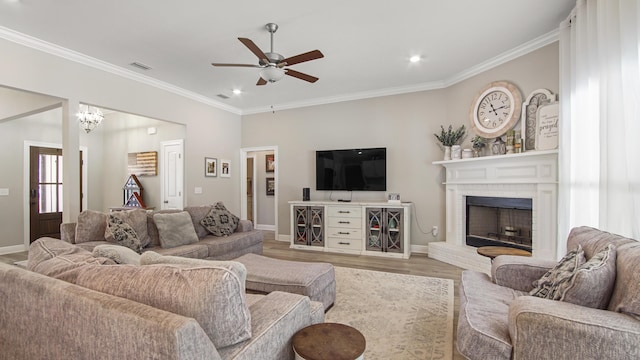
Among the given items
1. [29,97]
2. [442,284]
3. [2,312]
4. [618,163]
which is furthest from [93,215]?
[618,163]

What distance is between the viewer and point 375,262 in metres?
4.52

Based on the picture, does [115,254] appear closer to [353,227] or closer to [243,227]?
[243,227]

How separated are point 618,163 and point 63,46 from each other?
221 inches

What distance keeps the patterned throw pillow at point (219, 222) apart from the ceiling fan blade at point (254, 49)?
2.32 meters

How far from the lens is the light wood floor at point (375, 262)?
158 inches

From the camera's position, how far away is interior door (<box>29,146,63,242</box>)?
5.58 metres

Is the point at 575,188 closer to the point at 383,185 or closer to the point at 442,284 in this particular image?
the point at 442,284

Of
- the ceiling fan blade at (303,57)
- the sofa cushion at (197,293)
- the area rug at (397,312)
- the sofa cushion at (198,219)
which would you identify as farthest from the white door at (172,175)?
the sofa cushion at (197,293)

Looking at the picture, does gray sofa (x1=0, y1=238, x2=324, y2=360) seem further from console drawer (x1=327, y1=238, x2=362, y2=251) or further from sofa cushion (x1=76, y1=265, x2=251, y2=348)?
console drawer (x1=327, y1=238, x2=362, y2=251)

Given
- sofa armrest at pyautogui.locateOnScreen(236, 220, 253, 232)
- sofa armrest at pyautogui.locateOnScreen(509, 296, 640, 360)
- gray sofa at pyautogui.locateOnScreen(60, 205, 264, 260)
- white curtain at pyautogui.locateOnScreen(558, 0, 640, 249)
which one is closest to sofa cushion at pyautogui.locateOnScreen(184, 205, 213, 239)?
gray sofa at pyautogui.locateOnScreen(60, 205, 264, 260)

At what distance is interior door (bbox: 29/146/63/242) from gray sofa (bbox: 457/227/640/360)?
7.32 meters

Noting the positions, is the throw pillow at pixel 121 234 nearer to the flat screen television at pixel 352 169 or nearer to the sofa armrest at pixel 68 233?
the sofa armrest at pixel 68 233

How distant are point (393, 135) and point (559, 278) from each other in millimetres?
3850

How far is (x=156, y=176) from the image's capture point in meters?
6.07
